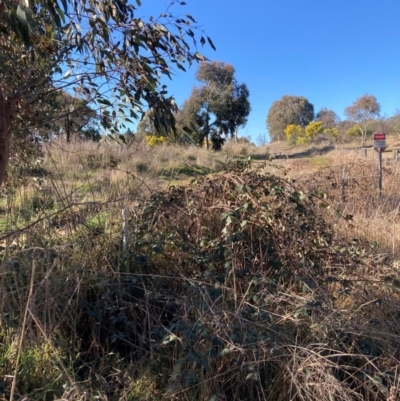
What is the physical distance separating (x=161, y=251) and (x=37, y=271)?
0.83 metres

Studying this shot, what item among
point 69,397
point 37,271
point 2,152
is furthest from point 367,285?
point 2,152

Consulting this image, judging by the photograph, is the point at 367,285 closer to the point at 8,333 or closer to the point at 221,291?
the point at 221,291

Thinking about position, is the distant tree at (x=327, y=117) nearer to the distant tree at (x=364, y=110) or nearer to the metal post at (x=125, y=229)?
the distant tree at (x=364, y=110)

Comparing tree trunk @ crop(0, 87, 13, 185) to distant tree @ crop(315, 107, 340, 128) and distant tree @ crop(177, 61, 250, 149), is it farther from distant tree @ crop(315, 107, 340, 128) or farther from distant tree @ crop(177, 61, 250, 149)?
distant tree @ crop(315, 107, 340, 128)

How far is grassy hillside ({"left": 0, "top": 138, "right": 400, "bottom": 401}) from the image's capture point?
2.07 m

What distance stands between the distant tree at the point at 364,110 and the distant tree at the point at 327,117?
11.8m

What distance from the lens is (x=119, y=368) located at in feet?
7.56

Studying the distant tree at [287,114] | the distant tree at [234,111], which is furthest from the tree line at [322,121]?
the distant tree at [234,111]

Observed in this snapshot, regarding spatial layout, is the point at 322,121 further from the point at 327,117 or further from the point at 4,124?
the point at 4,124

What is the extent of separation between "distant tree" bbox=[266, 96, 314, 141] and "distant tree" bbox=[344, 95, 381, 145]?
14.4 meters

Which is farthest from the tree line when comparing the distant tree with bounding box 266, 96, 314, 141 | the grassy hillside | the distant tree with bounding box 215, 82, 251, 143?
the grassy hillside

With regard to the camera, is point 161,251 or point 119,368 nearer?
point 119,368

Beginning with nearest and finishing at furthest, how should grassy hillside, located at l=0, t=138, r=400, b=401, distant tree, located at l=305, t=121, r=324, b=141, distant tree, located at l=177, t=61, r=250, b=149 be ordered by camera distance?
1. grassy hillside, located at l=0, t=138, r=400, b=401
2. distant tree, located at l=177, t=61, r=250, b=149
3. distant tree, located at l=305, t=121, r=324, b=141

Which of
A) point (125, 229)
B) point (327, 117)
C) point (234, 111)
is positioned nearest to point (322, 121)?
point (327, 117)
